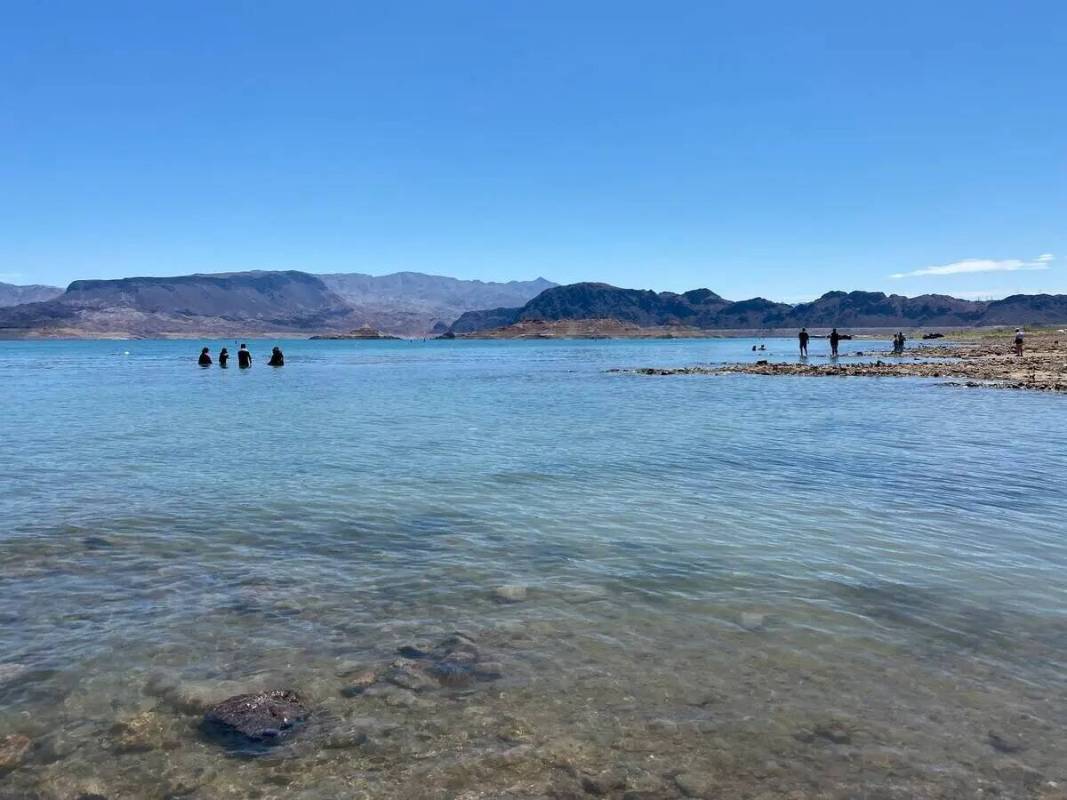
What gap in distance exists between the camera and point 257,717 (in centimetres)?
662

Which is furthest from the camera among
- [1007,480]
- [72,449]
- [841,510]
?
[72,449]

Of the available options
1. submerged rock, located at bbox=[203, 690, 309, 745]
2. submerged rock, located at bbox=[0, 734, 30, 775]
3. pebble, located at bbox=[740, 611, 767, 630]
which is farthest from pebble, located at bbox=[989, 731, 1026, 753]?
submerged rock, located at bbox=[0, 734, 30, 775]

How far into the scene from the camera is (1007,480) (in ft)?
55.2

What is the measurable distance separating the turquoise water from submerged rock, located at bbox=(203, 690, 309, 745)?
0.19 meters

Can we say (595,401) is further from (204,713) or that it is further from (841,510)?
(204,713)

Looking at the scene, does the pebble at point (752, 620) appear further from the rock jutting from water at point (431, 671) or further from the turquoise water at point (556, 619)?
the rock jutting from water at point (431, 671)

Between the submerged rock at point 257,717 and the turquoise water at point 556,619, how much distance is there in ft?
0.61

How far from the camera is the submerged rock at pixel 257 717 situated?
21.0 feet

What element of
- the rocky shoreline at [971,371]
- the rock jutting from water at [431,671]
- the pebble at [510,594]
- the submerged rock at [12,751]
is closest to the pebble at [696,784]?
the rock jutting from water at [431,671]

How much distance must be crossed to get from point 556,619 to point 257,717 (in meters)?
3.66

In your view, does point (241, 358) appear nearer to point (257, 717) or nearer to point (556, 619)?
point (556, 619)

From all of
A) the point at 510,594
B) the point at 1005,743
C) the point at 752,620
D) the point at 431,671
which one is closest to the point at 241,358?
the point at 510,594

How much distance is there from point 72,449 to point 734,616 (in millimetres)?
22703

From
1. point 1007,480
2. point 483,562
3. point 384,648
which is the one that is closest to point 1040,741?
point 384,648
